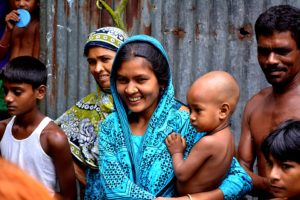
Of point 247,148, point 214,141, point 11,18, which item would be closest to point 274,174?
point 214,141

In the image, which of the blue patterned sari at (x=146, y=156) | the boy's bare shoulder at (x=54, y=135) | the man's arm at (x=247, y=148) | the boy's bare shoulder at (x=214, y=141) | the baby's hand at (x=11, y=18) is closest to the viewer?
the boy's bare shoulder at (x=214, y=141)

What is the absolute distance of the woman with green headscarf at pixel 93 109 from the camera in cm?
362

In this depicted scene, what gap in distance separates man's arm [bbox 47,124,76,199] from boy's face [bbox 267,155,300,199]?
1280mm

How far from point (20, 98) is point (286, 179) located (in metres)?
1.74

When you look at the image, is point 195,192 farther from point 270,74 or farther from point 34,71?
point 34,71

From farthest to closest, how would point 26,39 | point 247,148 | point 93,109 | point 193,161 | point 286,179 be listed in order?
1. point 26,39
2. point 93,109
3. point 247,148
4. point 193,161
5. point 286,179

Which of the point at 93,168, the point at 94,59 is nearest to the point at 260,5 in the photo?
the point at 94,59

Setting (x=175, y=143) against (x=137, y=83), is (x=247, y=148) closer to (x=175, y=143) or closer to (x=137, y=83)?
(x=175, y=143)

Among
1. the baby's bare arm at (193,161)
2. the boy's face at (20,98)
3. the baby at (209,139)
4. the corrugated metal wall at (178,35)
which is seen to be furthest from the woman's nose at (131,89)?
the corrugated metal wall at (178,35)

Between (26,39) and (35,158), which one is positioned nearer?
(35,158)

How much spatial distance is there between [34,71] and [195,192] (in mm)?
1443

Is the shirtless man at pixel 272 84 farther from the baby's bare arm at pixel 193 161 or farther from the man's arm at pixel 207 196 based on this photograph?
the baby's bare arm at pixel 193 161

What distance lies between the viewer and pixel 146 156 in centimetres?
296

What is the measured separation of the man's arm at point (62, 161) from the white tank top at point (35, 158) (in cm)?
5
